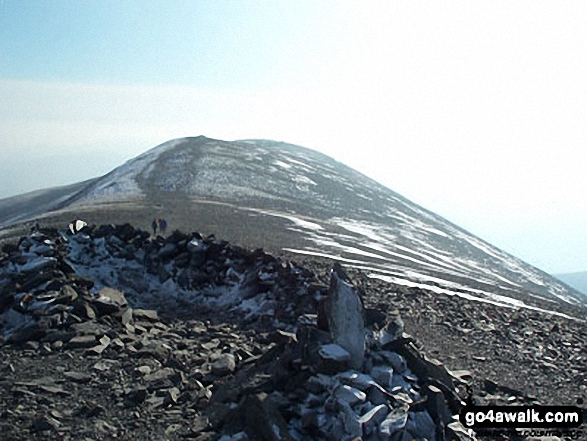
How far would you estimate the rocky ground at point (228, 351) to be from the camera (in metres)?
9.12

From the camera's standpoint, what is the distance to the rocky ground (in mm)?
9125

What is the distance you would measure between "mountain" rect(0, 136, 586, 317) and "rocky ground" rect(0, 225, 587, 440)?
9363 mm

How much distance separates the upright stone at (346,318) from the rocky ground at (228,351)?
5cm

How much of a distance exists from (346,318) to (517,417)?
13.3 ft

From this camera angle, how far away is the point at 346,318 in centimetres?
1066

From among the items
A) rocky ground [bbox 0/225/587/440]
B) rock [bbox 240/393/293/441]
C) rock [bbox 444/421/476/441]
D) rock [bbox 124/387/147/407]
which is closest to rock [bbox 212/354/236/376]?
rocky ground [bbox 0/225/587/440]

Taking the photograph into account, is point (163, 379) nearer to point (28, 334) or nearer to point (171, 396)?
point (171, 396)

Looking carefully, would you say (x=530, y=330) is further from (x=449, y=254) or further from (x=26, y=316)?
(x=449, y=254)

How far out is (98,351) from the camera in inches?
476

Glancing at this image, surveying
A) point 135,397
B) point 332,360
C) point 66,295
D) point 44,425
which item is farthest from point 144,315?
point 332,360

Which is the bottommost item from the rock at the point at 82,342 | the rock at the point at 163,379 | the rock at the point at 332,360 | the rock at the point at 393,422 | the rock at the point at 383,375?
the rock at the point at 163,379

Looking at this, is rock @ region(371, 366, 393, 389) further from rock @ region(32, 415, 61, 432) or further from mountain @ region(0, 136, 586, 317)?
mountain @ region(0, 136, 586, 317)

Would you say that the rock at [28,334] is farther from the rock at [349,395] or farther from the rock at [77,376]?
the rock at [349,395]

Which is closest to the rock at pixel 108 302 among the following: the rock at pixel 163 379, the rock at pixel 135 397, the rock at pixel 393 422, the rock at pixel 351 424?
the rock at pixel 163 379
